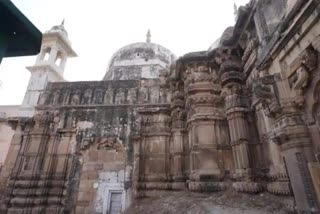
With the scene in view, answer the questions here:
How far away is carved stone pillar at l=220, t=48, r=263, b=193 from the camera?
4.25 m

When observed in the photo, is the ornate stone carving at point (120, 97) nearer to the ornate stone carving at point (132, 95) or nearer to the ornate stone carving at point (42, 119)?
the ornate stone carving at point (132, 95)

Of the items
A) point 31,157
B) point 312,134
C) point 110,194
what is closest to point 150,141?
Result: point 110,194

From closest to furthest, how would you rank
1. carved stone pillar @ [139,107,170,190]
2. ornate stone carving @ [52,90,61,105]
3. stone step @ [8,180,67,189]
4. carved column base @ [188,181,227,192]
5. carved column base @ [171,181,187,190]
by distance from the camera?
carved column base @ [188,181,227,192], carved column base @ [171,181,187,190], carved stone pillar @ [139,107,170,190], stone step @ [8,180,67,189], ornate stone carving @ [52,90,61,105]

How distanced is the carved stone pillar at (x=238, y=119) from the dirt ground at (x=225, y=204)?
249 mm

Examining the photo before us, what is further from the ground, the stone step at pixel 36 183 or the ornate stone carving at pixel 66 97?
the ornate stone carving at pixel 66 97

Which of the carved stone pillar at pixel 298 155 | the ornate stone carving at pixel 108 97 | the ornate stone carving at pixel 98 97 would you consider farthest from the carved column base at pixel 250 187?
the ornate stone carving at pixel 98 97

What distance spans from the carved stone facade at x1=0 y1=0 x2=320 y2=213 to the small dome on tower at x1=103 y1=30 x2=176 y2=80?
3920 mm

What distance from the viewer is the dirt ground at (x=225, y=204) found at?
3.36 meters

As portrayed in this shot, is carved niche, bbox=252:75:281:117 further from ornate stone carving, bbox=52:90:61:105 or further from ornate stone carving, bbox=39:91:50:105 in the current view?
ornate stone carving, bbox=39:91:50:105

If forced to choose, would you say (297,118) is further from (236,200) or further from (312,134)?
(236,200)

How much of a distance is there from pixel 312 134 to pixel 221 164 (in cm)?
268

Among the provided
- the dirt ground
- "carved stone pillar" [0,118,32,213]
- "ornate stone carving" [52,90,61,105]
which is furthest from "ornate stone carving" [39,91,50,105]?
the dirt ground

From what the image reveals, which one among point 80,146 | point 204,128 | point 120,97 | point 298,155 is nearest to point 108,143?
point 80,146

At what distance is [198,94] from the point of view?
19.5 ft
